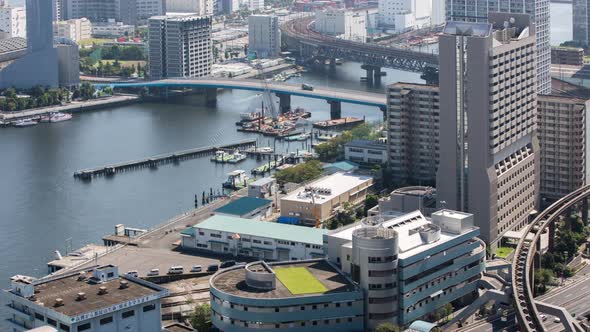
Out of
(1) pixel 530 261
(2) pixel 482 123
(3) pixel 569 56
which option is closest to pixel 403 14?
(3) pixel 569 56

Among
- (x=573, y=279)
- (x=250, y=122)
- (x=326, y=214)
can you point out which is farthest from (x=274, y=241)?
(x=250, y=122)

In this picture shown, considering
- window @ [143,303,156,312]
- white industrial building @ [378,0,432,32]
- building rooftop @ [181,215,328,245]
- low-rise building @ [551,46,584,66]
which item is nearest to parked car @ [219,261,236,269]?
building rooftop @ [181,215,328,245]

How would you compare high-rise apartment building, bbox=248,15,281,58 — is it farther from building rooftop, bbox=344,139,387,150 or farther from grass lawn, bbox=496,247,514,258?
grass lawn, bbox=496,247,514,258

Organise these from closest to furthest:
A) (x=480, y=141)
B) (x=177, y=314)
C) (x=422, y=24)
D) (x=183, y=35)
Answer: (x=177, y=314) < (x=480, y=141) < (x=183, y=35) < (x=422, y=24)

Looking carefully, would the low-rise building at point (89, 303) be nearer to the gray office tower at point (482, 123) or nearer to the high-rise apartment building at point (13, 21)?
the gray office tower at point (482, 123)

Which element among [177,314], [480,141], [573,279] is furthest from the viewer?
[480,141]

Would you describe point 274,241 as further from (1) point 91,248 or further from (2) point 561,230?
(2) point 561,230
